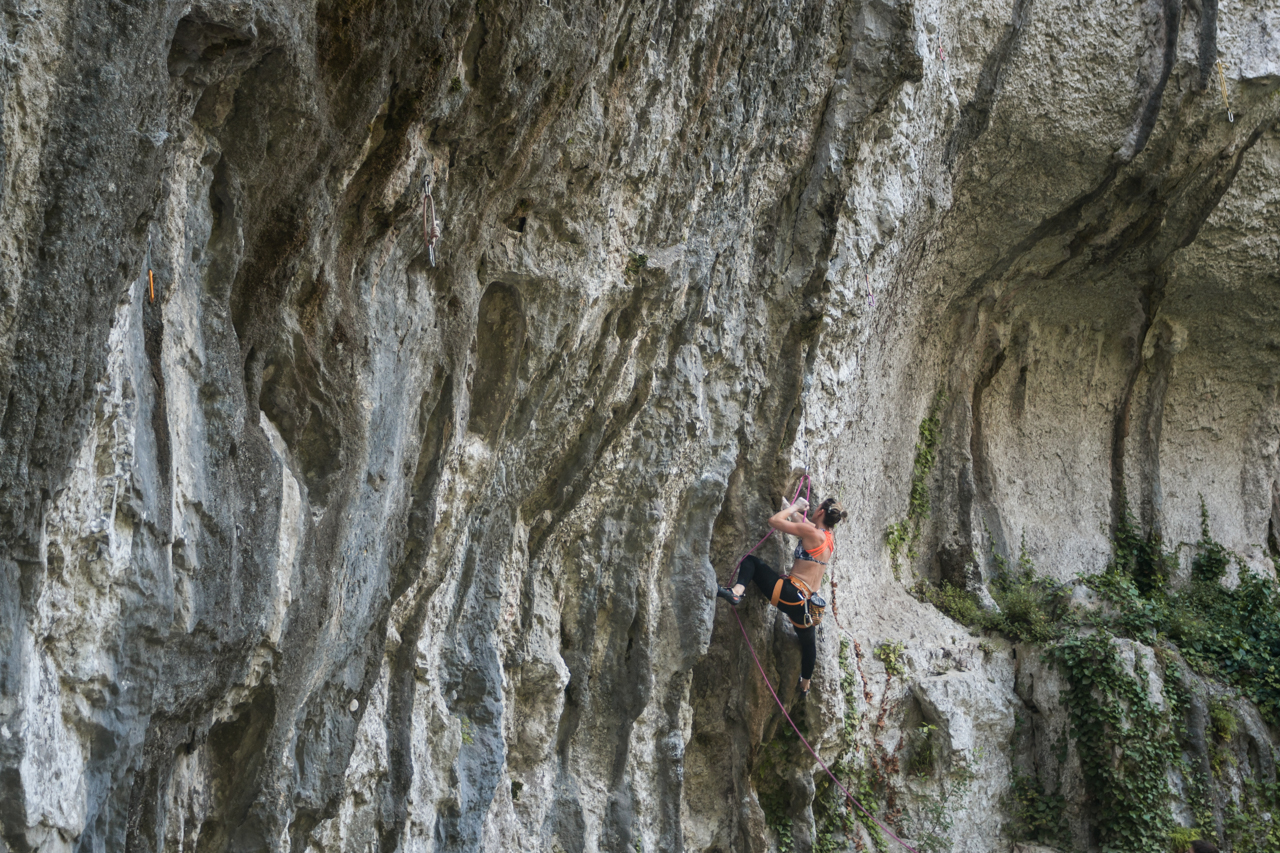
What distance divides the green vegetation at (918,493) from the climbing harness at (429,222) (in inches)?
273

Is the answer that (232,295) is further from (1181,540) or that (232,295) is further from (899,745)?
(1181,540)

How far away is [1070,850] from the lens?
8.51 m

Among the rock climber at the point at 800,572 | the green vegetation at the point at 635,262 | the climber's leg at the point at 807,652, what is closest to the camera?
the green vegetation at the point at 635,262

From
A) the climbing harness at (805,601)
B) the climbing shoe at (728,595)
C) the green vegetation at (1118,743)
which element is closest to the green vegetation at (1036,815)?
the green vegetation at (1118,743)

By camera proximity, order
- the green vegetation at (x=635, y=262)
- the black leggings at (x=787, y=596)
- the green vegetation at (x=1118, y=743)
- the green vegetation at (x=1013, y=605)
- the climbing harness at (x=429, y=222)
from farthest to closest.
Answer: the green vegetation at (x=1013, y=605)
the green vegetation at (x=1118, y=743)
the black leggings at (x=787, y=596)
the green vegetation at (x=635, y=262)
the climbing harness at (x=429, y=222)

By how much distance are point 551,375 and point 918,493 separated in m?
6.15

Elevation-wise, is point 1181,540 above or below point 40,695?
above

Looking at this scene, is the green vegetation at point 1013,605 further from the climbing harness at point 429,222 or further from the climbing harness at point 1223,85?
the climbing harness at point 429,222

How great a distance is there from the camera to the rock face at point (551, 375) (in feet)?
8.19

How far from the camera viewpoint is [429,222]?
12.6ft

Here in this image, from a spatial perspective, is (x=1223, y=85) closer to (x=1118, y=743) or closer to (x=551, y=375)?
(x=1118, y=743)

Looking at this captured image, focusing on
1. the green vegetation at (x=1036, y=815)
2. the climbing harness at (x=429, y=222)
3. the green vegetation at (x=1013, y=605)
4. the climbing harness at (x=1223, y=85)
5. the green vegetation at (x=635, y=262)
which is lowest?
the green vegetation at (x=1036, y=815)

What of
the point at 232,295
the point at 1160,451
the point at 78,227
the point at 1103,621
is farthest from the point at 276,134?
the point at 1160,451

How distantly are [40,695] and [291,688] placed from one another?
1322 millimetres
